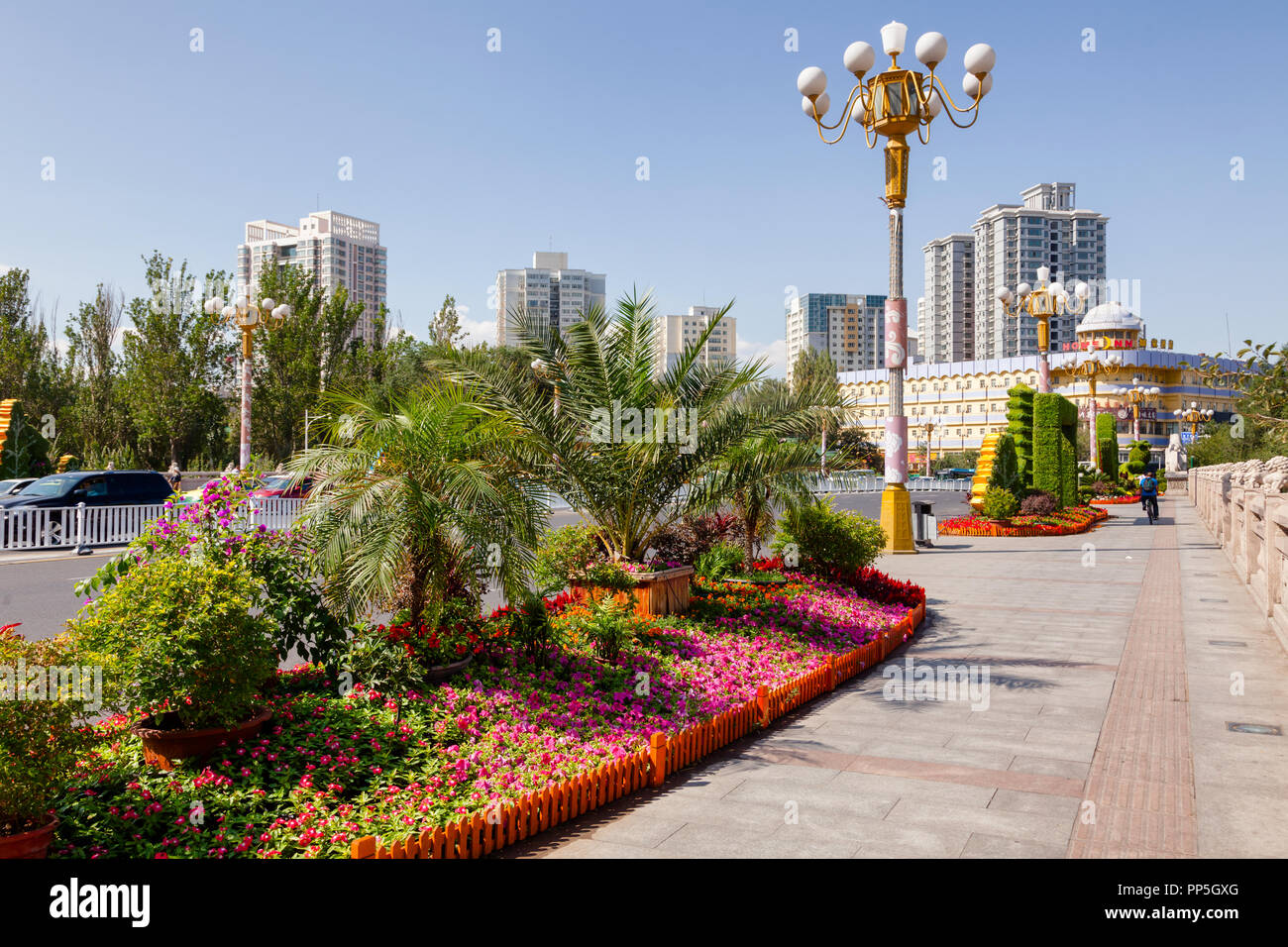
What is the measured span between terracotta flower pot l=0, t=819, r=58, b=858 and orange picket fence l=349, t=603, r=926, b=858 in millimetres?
1263

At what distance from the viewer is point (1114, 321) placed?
3529 inches

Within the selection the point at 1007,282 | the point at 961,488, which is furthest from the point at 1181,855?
the point at 1007,282

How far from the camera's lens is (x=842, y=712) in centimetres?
771

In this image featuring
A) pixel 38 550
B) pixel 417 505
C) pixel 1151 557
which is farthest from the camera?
pixel 1151 557

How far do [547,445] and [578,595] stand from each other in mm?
1572

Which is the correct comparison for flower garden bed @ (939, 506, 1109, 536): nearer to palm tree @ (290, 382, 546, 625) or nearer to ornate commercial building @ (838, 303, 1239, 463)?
palm tree @ (290, 382, 546, 625)

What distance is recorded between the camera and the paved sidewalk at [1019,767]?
4.90 metres

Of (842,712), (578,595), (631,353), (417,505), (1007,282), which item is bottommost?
(842,712)

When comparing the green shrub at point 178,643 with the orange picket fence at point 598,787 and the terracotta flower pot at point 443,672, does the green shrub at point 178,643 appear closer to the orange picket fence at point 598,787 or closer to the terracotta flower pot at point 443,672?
the orange picket fence at point 598,787

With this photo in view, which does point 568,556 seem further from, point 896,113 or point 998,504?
point 998,504

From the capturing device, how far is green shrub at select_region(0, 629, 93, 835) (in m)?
3.70

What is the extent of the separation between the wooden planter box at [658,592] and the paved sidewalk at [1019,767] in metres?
1.92

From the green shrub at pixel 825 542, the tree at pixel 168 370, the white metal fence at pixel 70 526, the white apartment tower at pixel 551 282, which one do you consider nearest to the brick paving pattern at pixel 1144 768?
the green shrub at pixel 825 542
